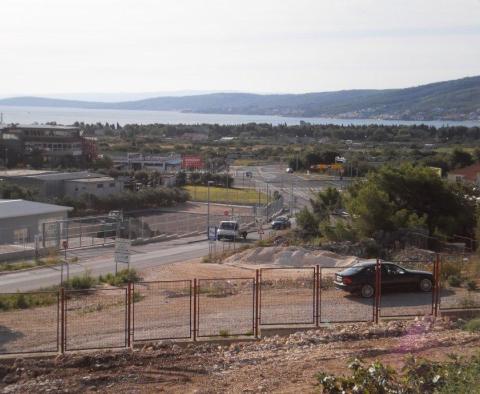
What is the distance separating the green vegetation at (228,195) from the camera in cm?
7475

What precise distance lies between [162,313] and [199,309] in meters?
0.90

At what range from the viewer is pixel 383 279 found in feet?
70.1

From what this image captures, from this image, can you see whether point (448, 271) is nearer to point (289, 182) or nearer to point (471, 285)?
point (471, 285)

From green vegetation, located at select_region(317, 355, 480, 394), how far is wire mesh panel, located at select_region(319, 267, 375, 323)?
6.48 m

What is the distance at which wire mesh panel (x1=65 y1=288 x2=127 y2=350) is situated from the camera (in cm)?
1557

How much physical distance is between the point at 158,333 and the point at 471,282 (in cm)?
1061

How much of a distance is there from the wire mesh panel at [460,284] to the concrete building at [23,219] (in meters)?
21.9

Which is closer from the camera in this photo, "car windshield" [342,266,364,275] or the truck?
"car windshield" [342,266,364,275]

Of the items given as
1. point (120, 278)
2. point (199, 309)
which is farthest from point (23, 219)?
point (199, 309)

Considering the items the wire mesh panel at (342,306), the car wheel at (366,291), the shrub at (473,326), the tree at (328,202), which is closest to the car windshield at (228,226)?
the tree at (328,202)

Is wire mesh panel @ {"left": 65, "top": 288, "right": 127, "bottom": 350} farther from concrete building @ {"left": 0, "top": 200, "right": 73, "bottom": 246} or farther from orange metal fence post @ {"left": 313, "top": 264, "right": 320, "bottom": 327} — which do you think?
concrete building @ {"left": 0, "top": 200, "right": 73, "bottom": 246}

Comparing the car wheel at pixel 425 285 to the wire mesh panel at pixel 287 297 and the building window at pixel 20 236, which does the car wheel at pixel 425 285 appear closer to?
the wire mesh panel at pixel 287 297

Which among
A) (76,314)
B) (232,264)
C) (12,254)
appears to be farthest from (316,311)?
(12,254)

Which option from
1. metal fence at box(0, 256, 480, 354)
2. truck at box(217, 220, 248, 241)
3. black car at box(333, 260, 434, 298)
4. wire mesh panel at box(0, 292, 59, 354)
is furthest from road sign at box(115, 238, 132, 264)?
truck at box(217, 220, 248, 241)
